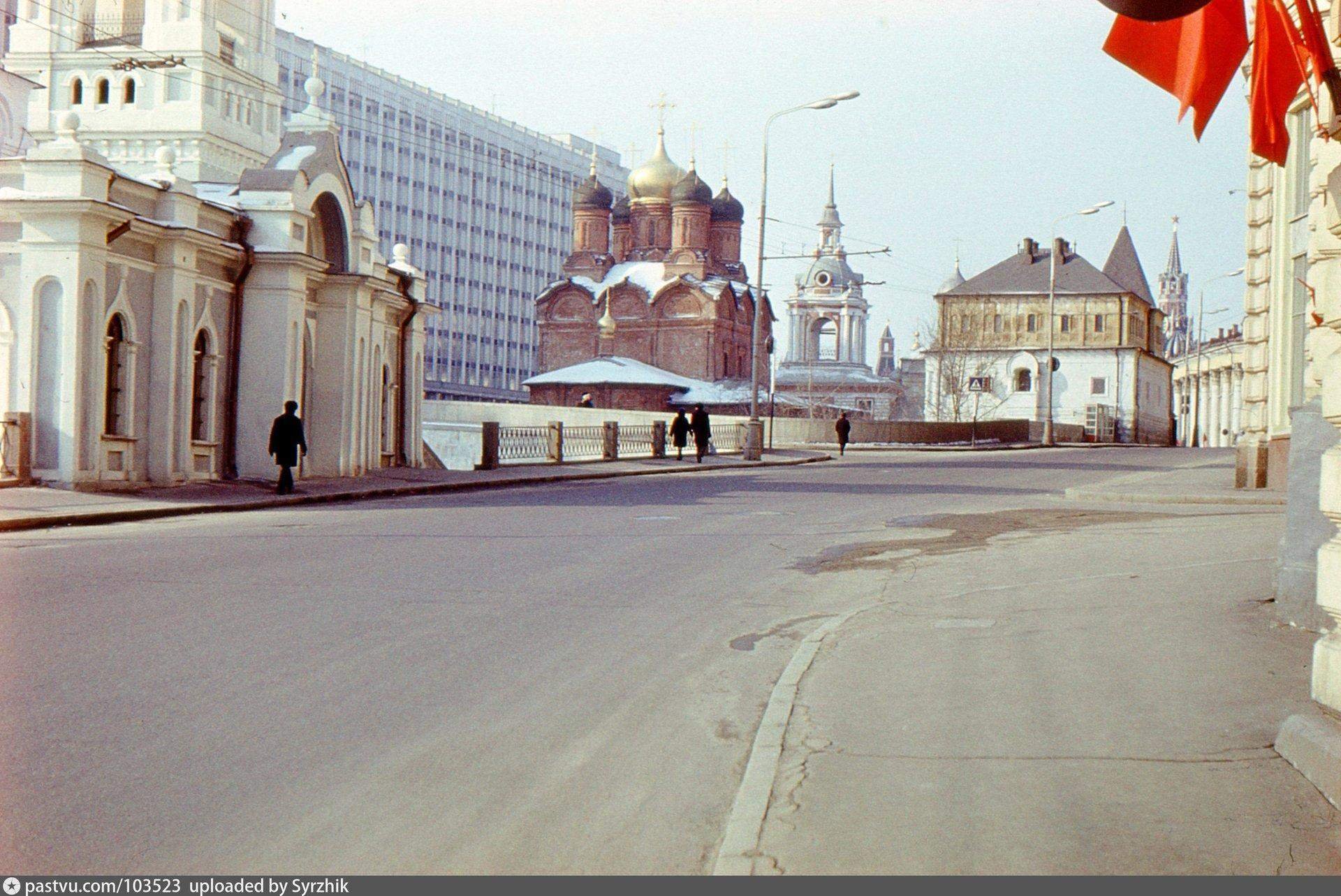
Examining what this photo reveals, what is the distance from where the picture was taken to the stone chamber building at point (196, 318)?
22578 millimetres

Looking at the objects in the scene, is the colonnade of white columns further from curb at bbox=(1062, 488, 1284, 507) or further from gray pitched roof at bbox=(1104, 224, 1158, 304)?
curb at bbox=(1062, 488, 1284, 507)

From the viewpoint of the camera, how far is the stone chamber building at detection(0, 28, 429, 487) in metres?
22.6

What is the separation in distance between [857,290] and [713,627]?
120934mm

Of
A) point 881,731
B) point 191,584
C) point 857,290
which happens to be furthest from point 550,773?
point 857,290

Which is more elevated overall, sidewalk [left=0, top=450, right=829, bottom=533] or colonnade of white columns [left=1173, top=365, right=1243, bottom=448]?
colonnade of white columns [left=1173, top=365, right=1243, bottom=448]

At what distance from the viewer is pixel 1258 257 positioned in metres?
22.7

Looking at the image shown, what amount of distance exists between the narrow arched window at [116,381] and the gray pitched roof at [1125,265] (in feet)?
311

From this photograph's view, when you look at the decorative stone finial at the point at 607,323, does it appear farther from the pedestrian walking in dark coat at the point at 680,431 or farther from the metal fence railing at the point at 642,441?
the pedestrian walking in dark coat at the point at 680,431

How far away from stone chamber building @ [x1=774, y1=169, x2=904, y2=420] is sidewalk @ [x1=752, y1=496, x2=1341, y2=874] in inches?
3544

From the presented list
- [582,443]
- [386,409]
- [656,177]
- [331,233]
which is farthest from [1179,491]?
[656,177]

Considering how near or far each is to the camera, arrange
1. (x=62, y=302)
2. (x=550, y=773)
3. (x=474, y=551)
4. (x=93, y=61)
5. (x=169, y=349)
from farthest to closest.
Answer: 1. (x=93, y=61)
2. (x=169, y=349)
3. (x=62, y=302)
4. (x=474, y=551)
5. (x=550, y=773)

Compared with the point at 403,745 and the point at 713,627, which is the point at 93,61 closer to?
the point at 713,627

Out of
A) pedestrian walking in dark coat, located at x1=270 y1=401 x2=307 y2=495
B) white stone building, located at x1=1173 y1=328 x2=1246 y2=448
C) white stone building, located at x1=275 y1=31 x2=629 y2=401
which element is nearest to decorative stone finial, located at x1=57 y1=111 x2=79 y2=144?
pedestrian walking in dark coat, located at x1=270 y1=401 x2=307 y2=495

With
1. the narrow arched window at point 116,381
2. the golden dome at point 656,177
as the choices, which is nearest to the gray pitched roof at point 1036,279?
the golden dome at point 656,177
